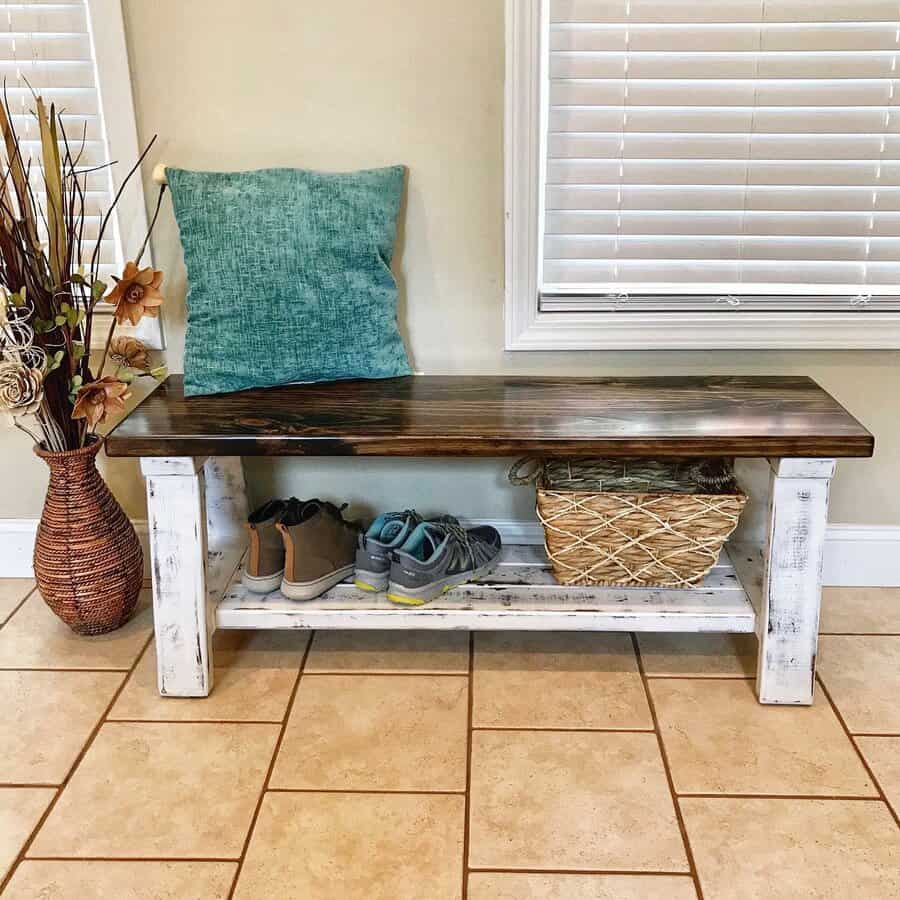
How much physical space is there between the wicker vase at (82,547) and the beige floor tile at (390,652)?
1.57ft

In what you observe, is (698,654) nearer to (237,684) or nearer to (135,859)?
(237,684)

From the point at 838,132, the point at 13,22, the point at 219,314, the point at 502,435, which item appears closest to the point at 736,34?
the point at 838,132

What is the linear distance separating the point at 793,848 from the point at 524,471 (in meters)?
1.06

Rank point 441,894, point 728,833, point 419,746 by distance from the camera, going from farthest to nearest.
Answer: point 419,746
point 728,833
point 441,894

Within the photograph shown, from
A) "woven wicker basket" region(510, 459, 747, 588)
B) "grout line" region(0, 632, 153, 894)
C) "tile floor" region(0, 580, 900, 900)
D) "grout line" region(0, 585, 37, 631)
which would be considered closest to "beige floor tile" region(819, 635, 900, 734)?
"tile floor" region(0, 580, 900, 900)

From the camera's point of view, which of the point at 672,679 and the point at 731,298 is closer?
the point at 672,679

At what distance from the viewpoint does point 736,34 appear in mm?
2188

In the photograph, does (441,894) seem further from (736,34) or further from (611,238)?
(736,34)

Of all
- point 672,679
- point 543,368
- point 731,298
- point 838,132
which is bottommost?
point 672,679

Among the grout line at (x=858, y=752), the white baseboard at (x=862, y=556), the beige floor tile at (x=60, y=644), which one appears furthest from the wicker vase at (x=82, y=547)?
the white baseboard at (x=862, y=556)

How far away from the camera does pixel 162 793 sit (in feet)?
6.11

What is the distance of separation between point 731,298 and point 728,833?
1.19 meters

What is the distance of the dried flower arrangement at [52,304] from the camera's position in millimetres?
2070

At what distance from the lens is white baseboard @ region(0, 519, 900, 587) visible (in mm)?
2564
